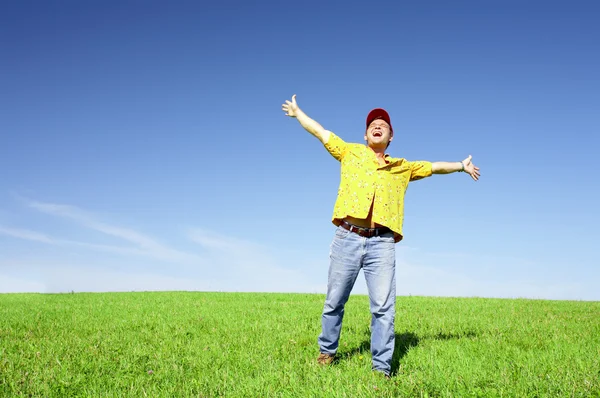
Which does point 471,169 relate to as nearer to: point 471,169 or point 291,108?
point 471,169

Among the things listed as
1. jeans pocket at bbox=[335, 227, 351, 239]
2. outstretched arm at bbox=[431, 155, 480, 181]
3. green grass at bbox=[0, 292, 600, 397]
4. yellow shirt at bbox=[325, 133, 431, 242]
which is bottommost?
green grass at bbox=[0, 292, 600, 397]

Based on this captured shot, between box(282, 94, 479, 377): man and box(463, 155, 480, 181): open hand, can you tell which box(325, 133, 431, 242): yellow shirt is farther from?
box(463, 155, 480, 181): open hand

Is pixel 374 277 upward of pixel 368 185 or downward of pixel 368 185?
downward

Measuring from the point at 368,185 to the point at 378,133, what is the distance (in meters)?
0.79

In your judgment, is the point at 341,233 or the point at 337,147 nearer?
the point at 341,233

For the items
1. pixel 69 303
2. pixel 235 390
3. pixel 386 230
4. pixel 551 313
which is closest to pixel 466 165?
pixel 386 230

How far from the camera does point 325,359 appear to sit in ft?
20.7

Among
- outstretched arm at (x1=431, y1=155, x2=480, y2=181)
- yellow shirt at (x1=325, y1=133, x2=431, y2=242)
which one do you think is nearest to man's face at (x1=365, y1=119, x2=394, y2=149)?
yellow shirt at (x1=325, y1=133, x2=431, y2=242)

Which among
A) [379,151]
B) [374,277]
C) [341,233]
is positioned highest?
[379,151]

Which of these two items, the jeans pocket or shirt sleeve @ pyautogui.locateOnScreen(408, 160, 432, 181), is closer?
the jeans pocket

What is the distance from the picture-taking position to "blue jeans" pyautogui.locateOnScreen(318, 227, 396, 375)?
19.5 feet

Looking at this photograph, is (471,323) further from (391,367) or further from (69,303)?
(69,303)

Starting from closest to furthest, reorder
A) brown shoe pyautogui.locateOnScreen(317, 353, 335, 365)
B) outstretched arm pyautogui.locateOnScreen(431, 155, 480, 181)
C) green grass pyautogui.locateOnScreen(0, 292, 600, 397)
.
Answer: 1. green grass pyautogui.locateOnScreen(0, 292, 600, 397)
2. brown shoe pyautogui.locateOnScreen(317, 353, 335, 365)
3. outstretched arm pyautogui.locateOnScreen(431, 155, 480, 181)

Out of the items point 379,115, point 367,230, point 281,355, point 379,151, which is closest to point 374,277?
point 367,230
